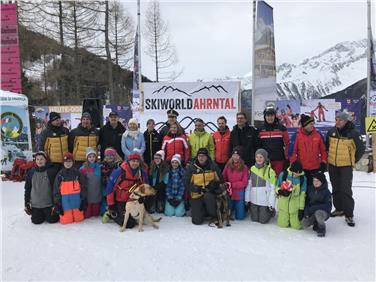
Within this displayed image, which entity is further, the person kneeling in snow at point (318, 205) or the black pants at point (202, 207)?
the black pants at point (202, 207)

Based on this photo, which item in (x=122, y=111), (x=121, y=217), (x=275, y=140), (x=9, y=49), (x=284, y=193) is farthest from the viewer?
(x=122, y=111)

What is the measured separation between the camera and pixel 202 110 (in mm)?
8328

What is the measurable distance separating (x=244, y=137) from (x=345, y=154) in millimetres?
1560

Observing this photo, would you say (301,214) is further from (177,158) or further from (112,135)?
(112,135)

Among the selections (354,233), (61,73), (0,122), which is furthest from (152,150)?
(61,73)

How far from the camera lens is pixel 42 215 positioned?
5.55m

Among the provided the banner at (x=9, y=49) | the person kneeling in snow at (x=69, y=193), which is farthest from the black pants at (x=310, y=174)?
the banner at (x=9, y=49)

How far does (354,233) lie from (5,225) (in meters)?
5.13

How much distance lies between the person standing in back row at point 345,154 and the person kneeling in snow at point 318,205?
49cm

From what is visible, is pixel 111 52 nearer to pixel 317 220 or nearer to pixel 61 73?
pixel 61 73

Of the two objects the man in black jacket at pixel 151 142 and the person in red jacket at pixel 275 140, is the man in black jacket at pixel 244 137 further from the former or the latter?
the man in black jacket at pixel 151 142

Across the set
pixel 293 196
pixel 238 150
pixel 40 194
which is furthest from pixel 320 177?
pixel 40 194

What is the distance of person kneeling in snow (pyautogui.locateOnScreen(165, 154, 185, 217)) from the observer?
5.86m

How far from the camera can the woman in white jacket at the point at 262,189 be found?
5.52 meters
